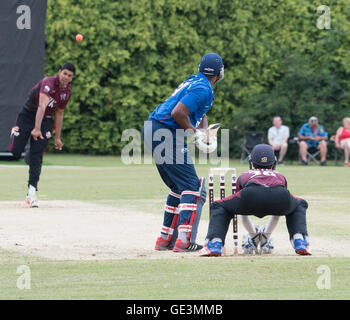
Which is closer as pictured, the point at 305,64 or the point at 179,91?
the point at 179,91

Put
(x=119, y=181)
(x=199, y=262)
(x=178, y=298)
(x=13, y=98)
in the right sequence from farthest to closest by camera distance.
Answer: (x=13, y=98)
(x=119, y=181)
(x=199, y=262)
(x=178, y=298)

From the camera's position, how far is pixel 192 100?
8852mm

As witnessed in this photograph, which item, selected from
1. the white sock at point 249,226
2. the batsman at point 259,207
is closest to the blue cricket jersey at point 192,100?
the batsman at point 259,207

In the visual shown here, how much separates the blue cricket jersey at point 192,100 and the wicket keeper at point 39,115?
183 inches

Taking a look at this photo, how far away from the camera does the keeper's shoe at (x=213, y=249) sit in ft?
28.4

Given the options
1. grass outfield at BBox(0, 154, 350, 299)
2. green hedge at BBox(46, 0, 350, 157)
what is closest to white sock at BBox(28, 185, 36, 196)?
grass outfield at BBox(0, 154, 350, 299)

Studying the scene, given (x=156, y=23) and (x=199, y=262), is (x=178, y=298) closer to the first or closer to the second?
(x=199, y=262)

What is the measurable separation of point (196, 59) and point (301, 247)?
21895 millimetres

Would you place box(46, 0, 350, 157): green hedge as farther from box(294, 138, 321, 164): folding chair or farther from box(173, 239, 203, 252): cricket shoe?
box(173, 239, 203, 252): cricket shoe

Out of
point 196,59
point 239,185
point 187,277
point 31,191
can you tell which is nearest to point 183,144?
point 239,185

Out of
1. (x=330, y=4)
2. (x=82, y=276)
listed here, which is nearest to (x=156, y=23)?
(x=330, y=4)

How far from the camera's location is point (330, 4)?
3133 centimetres

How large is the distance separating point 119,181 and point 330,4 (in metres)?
14.8

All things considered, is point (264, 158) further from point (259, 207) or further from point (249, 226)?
point (249, 226)
